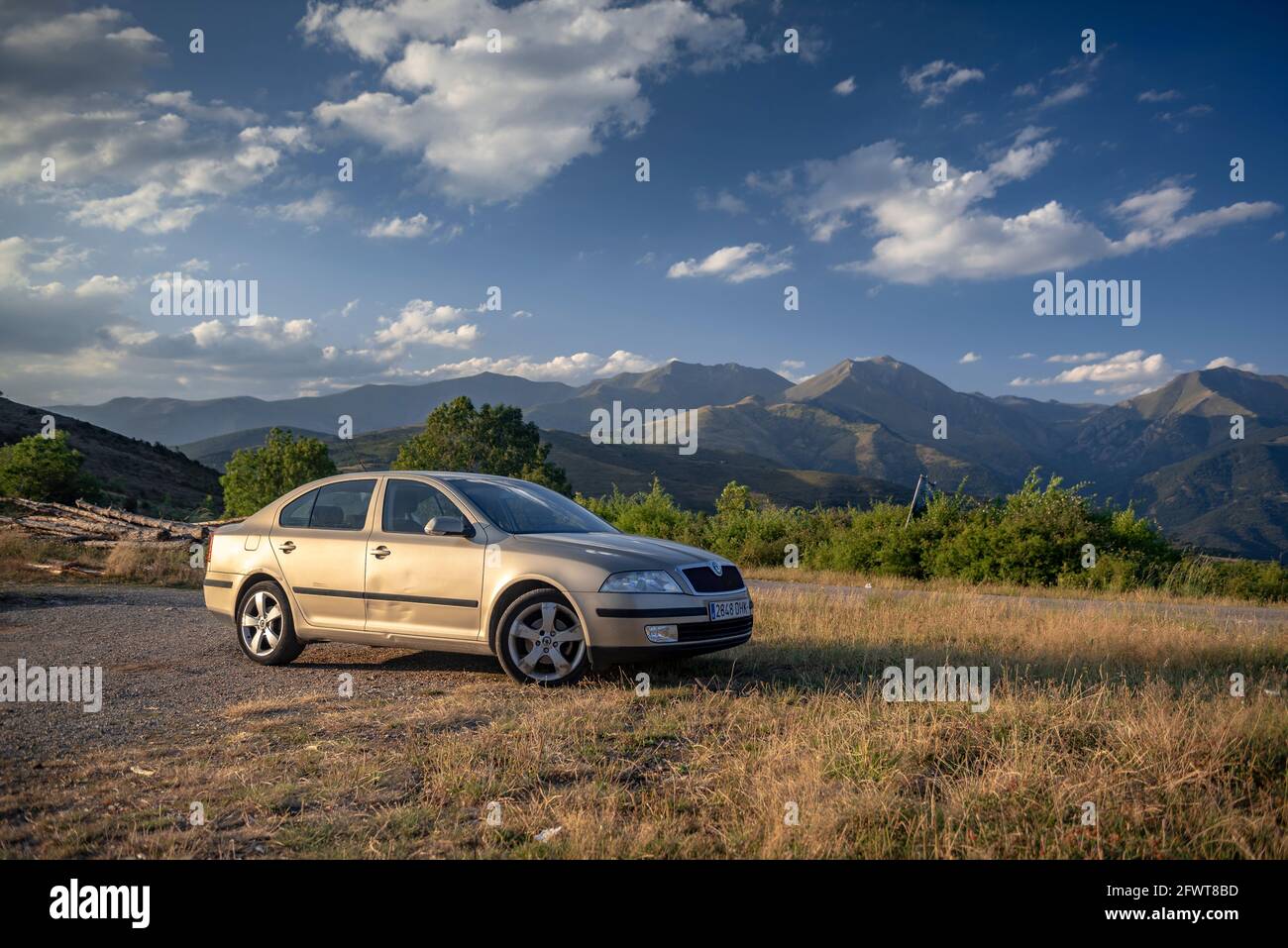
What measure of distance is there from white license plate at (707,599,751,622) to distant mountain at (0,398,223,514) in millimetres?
55261

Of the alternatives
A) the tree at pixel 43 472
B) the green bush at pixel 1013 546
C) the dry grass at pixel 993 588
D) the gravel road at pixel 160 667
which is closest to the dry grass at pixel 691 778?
the gravel road at pixel 160 667

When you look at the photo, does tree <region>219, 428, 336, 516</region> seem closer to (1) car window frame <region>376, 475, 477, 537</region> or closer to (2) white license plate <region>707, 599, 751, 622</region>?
(1) car window frame <region>376, 475, 477, 537</region>

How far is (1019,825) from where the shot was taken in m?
4.00

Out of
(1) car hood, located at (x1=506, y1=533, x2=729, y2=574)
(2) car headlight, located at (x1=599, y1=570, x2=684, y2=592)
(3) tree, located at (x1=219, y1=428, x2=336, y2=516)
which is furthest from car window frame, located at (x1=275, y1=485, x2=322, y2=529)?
(3) tree, located at (x1=219, y1=428, x2=336, y2=516)

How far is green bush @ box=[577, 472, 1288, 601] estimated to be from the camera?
18219mm

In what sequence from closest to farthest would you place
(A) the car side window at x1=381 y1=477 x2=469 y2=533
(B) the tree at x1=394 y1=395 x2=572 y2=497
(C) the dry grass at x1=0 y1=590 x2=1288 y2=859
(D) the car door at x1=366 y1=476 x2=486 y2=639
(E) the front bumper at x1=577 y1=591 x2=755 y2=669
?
(C) the dry grass at x1=0 y1=590 x2=1288 y2=859
(E) the front bumper at x1=577 y1=591 x2=755 y2=669
(D) the car door at x1=366 y1=476 x2=486 y2=639
(A) the car side window at x1=381 y1=477 x2=469 y2=533
(B) the tree at x1=394 y1=395 x2=572 y2=497

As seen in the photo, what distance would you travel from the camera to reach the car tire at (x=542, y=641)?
6.91 metres

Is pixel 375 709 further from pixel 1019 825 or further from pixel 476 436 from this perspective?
pixel 476 436

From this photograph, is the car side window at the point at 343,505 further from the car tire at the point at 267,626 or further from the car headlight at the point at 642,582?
the car headlight at the point at 642,582

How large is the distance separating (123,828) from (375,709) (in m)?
2.36

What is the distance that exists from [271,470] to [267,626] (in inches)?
1953
